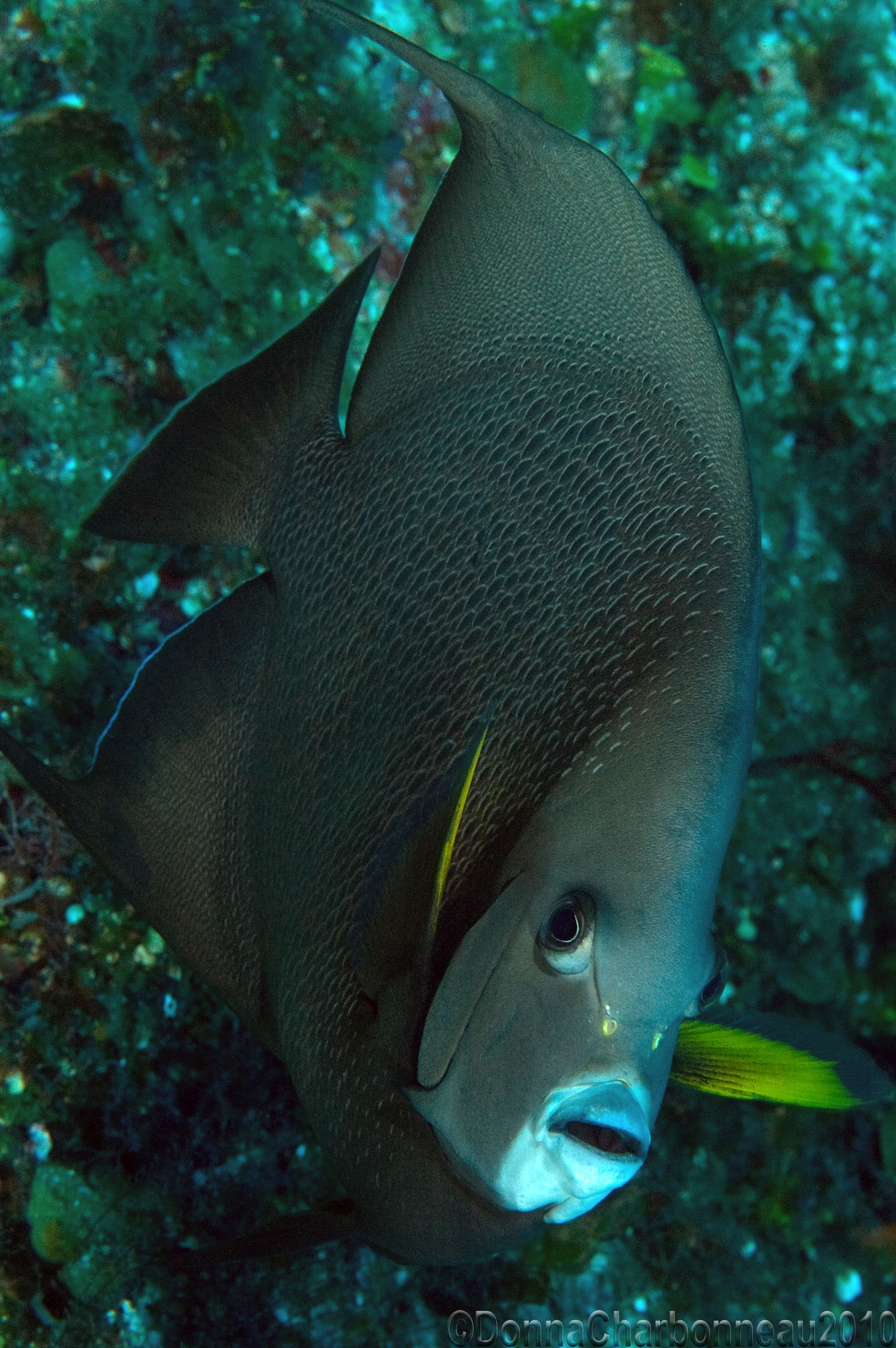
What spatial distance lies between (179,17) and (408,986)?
287cm

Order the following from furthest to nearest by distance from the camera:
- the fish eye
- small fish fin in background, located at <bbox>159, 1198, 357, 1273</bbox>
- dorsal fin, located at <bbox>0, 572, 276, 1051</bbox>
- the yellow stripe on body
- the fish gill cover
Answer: the fish gill cover < dorsal fin, located at <bbox>0, 572, 276, 1051</bbox> < small fish fin in background, located at <bbox>159, 1198, 357, 1273</bbox> < the fish eye < the yellow stripe on body

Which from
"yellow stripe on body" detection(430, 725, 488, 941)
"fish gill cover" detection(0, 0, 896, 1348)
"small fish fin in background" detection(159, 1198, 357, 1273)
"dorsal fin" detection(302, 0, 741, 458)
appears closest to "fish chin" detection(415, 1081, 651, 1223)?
"yellow stripe on body" detection(430, 725, 488, 941)

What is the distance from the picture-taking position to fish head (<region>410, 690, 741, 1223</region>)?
104cm

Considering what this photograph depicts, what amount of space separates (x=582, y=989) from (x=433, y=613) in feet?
1.93

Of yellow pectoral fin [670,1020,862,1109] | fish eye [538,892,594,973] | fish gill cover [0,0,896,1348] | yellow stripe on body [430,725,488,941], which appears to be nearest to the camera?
yellow stripe on body [430,725,488,941]

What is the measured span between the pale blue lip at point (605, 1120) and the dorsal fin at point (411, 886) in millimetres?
230

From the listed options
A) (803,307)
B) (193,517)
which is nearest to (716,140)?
(803,307)

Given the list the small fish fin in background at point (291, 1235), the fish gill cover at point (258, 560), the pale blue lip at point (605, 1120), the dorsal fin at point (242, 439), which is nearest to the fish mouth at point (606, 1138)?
the pale blue lip at point (605, 1120)

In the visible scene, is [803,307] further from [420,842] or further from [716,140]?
[420,842]

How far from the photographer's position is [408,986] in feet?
3.83

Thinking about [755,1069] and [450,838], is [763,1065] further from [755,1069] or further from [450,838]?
[450,838]

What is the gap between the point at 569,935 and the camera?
1.09 m

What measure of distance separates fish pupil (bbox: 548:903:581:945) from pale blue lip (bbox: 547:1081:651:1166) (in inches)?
6.6

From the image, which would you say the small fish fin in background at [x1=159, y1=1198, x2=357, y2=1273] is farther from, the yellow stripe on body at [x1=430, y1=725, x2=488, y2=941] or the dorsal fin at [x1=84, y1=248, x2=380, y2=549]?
the dorsal fin at [x1=84, y1=248, x2=380, y2=549]
